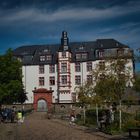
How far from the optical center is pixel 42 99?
240ft

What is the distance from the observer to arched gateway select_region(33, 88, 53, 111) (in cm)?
7292

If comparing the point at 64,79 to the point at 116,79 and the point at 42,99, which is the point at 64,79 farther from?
the point at 116,79

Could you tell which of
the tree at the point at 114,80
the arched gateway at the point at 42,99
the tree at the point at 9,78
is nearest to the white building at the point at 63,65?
the arched gateway at the point at 42,99

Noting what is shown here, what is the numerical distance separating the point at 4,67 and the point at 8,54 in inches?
93.8

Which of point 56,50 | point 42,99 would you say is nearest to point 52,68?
point 56,50

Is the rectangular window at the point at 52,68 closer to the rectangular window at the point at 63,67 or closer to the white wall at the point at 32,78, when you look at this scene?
the white wall at the point at 32,78

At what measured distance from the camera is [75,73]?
75062 mm

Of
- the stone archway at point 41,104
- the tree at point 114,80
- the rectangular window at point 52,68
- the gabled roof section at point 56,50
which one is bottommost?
the stone archway at point 41,104

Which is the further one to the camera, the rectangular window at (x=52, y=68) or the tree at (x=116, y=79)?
the rectangular window at (x=52, y=68)

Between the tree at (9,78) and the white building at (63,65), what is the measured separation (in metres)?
19.1

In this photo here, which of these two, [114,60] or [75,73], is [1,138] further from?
[75,73]

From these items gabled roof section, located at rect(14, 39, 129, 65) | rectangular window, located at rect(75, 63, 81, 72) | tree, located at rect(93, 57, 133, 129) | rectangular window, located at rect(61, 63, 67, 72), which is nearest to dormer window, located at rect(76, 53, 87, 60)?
gabled roof section, located at rect(14, 39, 129, 65)

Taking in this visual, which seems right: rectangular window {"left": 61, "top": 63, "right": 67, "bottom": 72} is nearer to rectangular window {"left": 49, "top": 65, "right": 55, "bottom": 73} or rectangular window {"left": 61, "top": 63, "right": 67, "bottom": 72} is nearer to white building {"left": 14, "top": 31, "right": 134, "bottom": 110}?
white building {"left": 14, "top": 31, "right": 134, "bottom": 110}

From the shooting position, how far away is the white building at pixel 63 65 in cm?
7369
